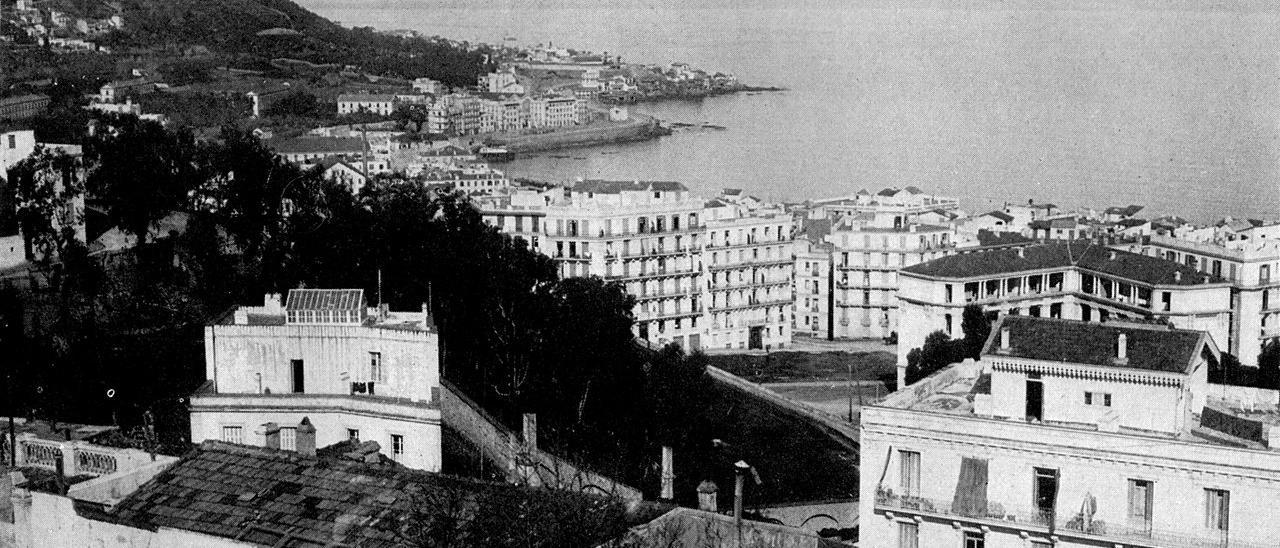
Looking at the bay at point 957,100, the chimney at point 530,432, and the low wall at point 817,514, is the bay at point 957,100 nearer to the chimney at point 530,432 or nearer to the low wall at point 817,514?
the low wall at point 817,514

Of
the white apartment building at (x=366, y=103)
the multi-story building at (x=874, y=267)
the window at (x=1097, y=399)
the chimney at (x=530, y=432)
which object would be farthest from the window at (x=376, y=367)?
the white apartment building at (x=366, y=103)

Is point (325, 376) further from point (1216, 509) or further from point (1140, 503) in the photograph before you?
point (1216, 509)

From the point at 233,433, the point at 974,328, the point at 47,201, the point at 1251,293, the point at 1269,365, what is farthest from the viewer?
the point at 1251,293

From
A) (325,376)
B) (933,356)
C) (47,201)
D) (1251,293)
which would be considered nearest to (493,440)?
(325,376)

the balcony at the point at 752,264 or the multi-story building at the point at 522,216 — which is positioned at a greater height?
the multi-story building at the point at 522,216

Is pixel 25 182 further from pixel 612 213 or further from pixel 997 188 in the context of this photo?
pixel 997 188

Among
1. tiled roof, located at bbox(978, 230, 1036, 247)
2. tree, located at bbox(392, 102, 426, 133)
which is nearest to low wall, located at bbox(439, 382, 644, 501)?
tiled roof, located at bbox(978, 230, 1036, 247)

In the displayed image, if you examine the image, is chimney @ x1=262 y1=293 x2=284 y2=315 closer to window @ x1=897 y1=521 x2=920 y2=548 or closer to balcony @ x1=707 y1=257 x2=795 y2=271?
window @ x1=897 y1=521 x2=920 y2=548
